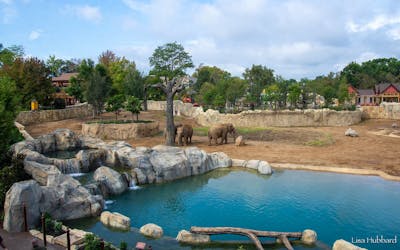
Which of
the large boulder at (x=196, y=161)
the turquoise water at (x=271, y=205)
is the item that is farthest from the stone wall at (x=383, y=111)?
the large boulder at (x=196, y=161)

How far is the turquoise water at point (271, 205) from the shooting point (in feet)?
39.9

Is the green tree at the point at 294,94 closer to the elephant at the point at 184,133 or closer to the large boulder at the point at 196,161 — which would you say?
the elephant at the point at 184,133

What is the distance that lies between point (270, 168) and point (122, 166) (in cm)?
830

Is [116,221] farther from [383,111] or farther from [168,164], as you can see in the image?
[383,111]

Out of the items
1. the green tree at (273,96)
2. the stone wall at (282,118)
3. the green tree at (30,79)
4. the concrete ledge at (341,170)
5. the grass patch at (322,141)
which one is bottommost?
the concrete ledge at (341,170)

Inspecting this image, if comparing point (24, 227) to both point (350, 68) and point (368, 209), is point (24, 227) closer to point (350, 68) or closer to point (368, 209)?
point (368, 209)

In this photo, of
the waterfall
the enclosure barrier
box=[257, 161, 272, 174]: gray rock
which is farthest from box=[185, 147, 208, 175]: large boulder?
the enclosure barrier

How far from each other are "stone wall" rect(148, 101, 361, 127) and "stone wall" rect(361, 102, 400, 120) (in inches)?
206

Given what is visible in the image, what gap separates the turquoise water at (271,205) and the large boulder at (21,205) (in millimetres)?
1621

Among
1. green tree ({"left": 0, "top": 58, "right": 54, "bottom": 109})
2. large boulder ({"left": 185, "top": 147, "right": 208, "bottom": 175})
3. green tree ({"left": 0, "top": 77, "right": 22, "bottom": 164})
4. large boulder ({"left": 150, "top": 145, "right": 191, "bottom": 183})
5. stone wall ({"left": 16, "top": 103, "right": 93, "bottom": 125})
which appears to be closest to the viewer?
green tree ({"left": 0, "top": 77, "right": 22, "bottom": 164})

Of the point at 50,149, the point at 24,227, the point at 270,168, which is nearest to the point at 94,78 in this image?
the point at 50,149

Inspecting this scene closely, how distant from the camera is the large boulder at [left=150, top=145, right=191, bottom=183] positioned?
59.6ft

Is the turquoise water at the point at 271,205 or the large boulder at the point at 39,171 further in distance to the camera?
the large boulder at the point at 39,171

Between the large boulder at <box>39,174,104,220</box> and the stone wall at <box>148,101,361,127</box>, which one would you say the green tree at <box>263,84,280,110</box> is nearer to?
the stone wall at <box>148,101,361,127</box>
